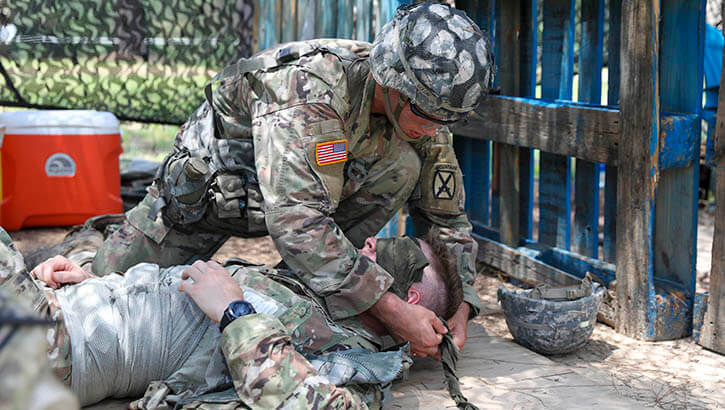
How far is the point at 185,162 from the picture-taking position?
3414 millimetres

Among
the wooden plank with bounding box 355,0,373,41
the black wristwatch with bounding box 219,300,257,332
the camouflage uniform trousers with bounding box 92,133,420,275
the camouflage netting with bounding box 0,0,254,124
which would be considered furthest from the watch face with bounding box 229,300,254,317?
the camouflage netting with bounding box 0,0,254,124

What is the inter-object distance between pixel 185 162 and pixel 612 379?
1976 millimetres

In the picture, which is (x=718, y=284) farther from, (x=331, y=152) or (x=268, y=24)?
(x=268, y=24)

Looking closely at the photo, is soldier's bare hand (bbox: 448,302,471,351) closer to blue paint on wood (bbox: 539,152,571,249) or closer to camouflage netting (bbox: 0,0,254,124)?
blue paint on wood (bbox: 539,152,571,249)

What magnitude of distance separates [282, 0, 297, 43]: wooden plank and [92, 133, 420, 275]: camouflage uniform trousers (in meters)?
2.67

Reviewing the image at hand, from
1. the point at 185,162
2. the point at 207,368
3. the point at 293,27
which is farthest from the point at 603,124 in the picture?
the point at 293,27

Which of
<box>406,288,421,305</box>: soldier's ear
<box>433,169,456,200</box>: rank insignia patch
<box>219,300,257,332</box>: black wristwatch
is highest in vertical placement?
<box>433,169,456,200</box>: rank insignia patch

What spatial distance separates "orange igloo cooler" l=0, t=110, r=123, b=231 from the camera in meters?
5.40

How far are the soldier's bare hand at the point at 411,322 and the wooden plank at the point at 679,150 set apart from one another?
128 centimetres

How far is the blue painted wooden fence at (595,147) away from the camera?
11.5 ft

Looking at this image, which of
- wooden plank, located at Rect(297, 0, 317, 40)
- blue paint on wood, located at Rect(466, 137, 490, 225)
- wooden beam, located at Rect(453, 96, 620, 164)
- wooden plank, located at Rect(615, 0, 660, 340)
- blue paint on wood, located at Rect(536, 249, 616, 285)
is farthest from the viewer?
wooden plank, located at Rect(297, 0, 317, 40)

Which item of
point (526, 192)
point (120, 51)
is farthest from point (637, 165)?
point (120, 51)

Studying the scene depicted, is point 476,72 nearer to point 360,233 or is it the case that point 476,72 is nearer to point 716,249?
point 360,233

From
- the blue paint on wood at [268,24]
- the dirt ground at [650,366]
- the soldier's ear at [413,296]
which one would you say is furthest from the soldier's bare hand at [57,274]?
the blue paint on wood at [268,24]
